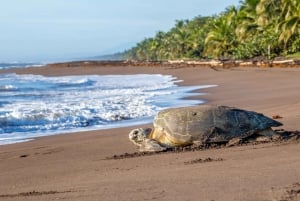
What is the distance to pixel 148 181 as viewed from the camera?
473cm

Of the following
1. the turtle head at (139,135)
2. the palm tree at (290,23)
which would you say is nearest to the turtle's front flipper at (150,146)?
the turtle head at (139,135)

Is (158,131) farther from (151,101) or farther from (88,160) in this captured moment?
(151,101)

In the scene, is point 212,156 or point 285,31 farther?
point 285,31

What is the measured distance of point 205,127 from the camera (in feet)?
22.4

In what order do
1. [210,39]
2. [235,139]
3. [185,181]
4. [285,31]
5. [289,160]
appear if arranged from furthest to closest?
[210,39] → [285,31] → [235,139] → [289,160] → [185,181]

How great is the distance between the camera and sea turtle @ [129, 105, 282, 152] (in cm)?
685

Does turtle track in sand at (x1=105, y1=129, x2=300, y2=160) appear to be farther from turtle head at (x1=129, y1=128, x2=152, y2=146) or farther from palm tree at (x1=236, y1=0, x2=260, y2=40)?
palm tree at (x1=236, y1=0, x2=260, y2=40)

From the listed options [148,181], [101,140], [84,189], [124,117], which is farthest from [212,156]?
[124,117]

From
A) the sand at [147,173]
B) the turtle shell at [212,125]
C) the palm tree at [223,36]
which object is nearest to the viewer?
the sand at [147,173]

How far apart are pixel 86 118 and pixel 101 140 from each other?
3575 mm

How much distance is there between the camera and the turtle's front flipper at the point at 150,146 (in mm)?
6863

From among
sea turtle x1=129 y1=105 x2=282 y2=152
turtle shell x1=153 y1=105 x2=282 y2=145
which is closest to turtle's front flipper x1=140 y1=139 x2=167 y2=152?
sea turtle x1=129 y1=105 x2=282 y2=152

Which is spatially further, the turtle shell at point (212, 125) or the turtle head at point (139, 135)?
the turtle head at point (139, 135)

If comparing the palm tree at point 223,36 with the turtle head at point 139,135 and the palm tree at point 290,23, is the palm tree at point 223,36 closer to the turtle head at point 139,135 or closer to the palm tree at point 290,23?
the palm tree at point 290,23
